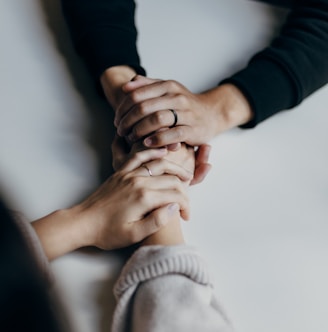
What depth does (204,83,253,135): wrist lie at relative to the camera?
94cm

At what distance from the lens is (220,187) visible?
861mm

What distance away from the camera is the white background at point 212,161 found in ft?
2.45

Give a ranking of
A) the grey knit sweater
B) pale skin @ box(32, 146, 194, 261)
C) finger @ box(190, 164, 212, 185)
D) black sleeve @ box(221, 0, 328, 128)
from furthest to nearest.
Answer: black sleeve @ box(221, 0, 328, 128), finger @ box(190, 164, 212, 185), pale skin @ box(32, 146, 194, 261), the grey knit sweater

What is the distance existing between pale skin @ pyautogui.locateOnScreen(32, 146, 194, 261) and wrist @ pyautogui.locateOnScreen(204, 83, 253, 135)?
139 millimetres

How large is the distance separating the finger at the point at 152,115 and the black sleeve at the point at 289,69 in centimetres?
14

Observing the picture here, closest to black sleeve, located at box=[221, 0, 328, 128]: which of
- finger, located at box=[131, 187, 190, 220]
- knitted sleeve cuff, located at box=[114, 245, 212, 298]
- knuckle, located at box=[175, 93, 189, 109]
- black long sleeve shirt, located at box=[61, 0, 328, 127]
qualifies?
black long sleeve shirt, located at box=[61, 0, 328, 127]

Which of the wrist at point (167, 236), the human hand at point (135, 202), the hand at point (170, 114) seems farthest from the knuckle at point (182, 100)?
the wrist at point (167, 236)

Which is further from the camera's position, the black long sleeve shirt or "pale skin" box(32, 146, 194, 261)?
the black long sleeve shirt

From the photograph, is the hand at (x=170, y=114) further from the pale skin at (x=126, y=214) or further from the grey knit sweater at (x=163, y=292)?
the grey knit sweater at (x=163, y=292)

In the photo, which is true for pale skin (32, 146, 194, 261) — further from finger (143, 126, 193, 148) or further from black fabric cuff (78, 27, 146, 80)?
black fabric cuff (78, 27, 146, 80)

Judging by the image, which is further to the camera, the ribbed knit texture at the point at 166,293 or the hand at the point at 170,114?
the hand at the point at 170,114

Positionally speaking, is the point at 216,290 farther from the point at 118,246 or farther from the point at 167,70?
the point at 167,70

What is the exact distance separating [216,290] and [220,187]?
177 mm

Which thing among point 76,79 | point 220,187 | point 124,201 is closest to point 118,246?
point 124,201
